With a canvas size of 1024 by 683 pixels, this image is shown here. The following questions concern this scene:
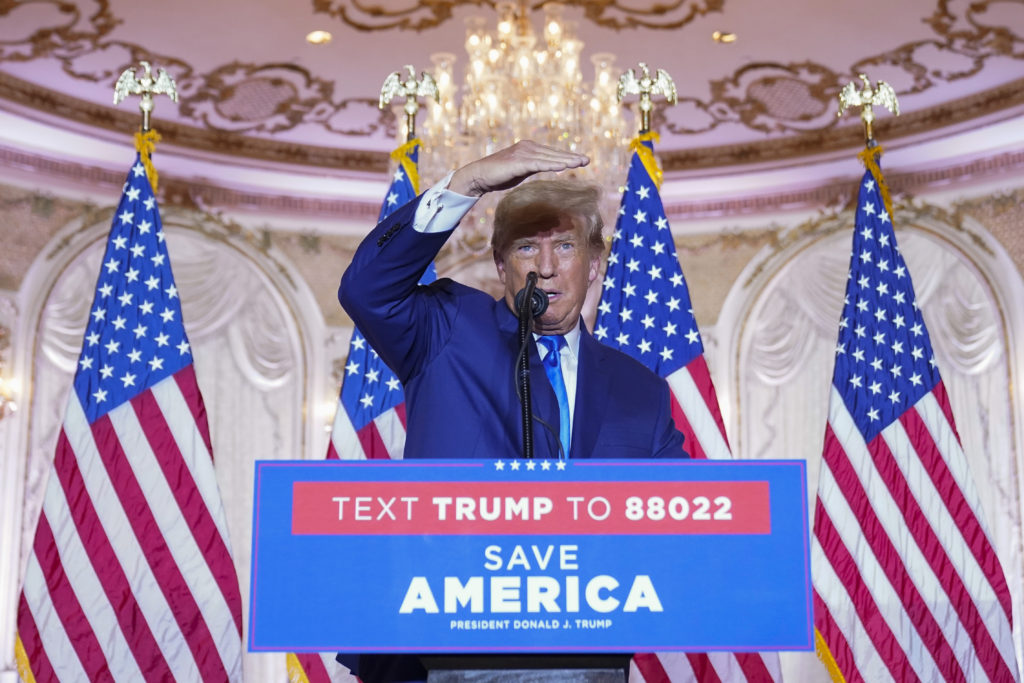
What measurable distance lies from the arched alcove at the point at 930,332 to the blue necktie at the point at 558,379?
563 centimetres

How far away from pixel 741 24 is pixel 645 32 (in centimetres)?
56

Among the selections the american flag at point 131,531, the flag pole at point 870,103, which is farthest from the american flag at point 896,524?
the american flag at point 131,531

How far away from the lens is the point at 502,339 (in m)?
2.01

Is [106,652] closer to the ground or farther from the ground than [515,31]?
closer to the ground

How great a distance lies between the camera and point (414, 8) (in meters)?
6.84

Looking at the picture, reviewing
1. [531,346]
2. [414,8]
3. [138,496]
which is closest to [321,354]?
[414,8]

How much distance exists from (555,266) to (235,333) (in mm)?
7155

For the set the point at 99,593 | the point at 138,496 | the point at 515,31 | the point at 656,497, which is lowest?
the point at 656,497

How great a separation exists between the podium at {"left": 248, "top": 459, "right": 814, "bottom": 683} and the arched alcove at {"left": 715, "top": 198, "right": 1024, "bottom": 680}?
5995mm

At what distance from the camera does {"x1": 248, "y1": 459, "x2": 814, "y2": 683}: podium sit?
1.46 metres

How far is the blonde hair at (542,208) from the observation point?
2.01m

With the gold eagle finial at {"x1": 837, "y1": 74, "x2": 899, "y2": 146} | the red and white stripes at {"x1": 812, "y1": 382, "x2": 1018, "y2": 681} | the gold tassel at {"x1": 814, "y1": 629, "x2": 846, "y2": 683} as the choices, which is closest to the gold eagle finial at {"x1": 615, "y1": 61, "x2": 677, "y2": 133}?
the gold eagle finial at {"x1": 837, "y1": 74, "x2": 899, "y2": 146}

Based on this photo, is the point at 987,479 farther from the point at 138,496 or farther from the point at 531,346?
the point at 531,346

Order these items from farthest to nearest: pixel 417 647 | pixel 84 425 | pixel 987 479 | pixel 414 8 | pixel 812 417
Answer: pixel 812 417 < pixel 987 479 < pixel 414 8 < pixel 84 425 < pixel 417 647
